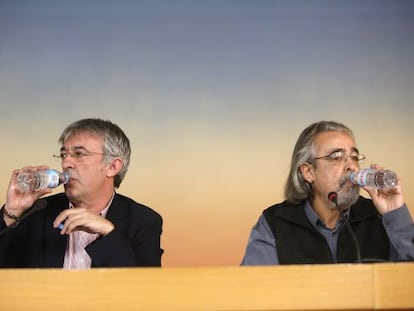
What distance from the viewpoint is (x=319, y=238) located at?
2.32m

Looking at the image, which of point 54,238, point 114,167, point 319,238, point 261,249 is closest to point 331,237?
point 319,238

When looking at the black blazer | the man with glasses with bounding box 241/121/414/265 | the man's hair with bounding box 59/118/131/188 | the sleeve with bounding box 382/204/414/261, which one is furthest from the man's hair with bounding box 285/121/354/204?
the man's hair with bounding box 59/118/131/188

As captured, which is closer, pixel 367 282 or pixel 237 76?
pixel 367 282

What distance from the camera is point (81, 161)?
8.00 feet

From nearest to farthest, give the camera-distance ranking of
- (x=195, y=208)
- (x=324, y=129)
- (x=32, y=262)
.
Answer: (x=32, y=262)
(x=324, y=129)
(x=195, y=208)

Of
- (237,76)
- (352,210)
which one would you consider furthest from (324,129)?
(237,76)

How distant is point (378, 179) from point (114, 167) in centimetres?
97

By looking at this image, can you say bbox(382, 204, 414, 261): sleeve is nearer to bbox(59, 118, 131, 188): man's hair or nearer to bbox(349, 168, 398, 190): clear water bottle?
bbox(349, 168, 398, 190): clear water bottle

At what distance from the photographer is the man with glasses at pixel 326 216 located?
7.43ft

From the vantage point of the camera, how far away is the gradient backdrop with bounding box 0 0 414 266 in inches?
111

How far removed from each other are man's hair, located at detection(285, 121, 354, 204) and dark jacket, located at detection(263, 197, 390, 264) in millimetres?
118

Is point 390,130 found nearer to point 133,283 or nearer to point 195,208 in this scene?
point 195,208

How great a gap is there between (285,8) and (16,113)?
122cm

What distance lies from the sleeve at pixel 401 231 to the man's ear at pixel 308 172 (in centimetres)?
37
